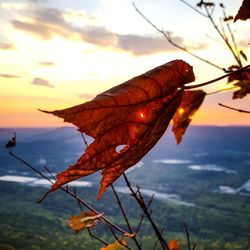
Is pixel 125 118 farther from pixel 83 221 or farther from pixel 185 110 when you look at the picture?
pixel 83 221

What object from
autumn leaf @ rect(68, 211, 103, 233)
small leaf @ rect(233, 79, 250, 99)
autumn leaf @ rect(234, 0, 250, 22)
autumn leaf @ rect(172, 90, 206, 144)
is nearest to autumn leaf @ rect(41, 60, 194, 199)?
autumn leaf @ rect(234, 0, 250, 22)

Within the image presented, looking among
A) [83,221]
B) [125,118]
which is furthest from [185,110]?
[83,221]

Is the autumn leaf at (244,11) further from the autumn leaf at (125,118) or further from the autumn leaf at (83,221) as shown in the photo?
the autumn leaf at (83,221)

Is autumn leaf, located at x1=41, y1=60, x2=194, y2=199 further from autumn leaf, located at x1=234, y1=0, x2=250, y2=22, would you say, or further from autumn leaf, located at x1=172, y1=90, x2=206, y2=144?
autumn leaf, located at x1=172, y1=90, x2=206, y2=144

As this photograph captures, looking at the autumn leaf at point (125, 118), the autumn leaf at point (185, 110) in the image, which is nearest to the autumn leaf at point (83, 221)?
the autumn leaf at point (185, 110)

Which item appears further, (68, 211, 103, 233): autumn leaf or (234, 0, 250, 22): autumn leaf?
(68, 211, 103, 233): autumn leaf

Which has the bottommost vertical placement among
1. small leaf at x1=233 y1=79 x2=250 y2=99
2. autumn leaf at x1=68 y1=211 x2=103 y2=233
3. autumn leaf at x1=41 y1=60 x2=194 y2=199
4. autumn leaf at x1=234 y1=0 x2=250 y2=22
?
autumn leaf at x1=68 y1=211 x2=103 y2=233

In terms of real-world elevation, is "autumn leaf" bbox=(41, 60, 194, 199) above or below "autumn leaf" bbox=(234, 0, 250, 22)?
below

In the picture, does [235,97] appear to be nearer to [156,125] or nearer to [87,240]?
[156,125]
